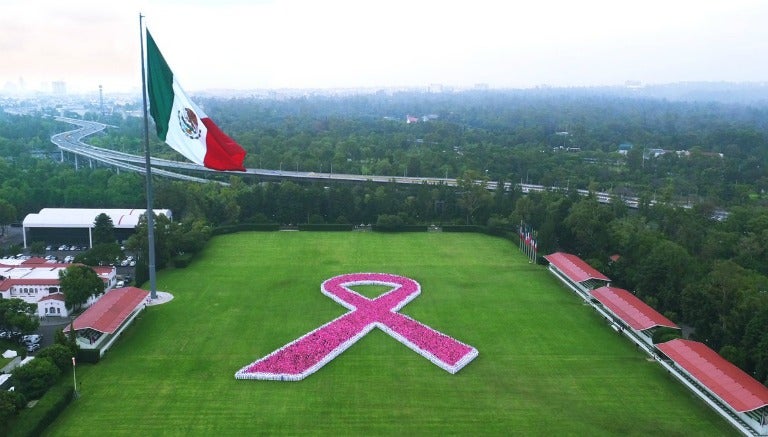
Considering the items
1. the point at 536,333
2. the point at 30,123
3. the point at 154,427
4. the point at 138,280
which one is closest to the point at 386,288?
the point at 536,333

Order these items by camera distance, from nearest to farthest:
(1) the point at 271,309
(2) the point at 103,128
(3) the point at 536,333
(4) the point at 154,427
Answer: (4) the point at 154,427 < (3) the point at 536,333 < (1) the point at 271,309 < (2) the point at 103,128

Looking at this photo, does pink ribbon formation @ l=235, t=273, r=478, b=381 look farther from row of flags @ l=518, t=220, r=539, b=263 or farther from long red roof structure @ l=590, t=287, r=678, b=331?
row of flags @ l=518, t=220, r=539, b=263

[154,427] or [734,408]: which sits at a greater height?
[734,408]

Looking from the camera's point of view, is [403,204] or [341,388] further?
[403,204]

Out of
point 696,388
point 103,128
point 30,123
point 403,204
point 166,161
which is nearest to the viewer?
point 696,388

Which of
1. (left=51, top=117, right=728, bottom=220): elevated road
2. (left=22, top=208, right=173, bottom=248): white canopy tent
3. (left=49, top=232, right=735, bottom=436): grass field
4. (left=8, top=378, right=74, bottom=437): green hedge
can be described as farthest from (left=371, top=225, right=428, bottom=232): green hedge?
(left=8, top=378, right=74, bottom=437): green hedge

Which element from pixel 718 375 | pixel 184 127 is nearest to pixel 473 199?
pixel 184 127

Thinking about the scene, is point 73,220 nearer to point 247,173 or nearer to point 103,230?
point 103,230

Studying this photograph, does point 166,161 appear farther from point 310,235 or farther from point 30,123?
point 30,123
